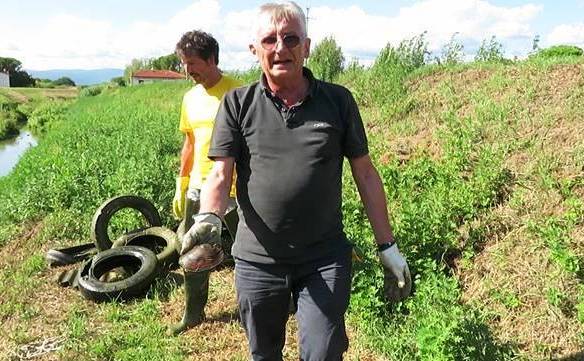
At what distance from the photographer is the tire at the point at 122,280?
5.38 m

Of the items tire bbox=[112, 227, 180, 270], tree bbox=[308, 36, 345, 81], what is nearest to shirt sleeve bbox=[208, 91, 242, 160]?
tire bbox=[112, 227, 180, 270]

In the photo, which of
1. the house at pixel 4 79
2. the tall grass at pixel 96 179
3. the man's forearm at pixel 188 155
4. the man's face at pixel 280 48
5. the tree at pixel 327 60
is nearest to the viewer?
the man's face at pixel 280 48

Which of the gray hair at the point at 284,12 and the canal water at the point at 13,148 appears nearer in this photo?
the gray hair at the point at 284,12

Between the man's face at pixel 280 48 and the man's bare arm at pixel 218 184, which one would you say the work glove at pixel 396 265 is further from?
the man's face at pixel 280 48

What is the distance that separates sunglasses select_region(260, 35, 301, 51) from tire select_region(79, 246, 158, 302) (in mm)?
3564

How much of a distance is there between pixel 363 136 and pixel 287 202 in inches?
18.3

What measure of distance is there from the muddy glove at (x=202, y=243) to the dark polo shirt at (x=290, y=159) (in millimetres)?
200

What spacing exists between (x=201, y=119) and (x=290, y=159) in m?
1.81

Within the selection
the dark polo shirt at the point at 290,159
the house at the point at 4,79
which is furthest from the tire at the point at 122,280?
the house at the point at 4,79

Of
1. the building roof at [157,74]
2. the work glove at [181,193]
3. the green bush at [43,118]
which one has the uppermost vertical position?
the work glove at [181,193]

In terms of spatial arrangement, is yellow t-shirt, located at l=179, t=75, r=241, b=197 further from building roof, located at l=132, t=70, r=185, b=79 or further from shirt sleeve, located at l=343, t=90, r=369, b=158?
building roof, located at l=132, t=70, r=185, b=79

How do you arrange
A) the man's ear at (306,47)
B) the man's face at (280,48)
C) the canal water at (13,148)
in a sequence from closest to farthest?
the man's face at (280,48)
the man's ear at (306,47)
the canal water at (13,148)

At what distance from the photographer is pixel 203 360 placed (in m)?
4.24

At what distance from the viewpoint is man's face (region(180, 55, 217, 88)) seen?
160 inches
